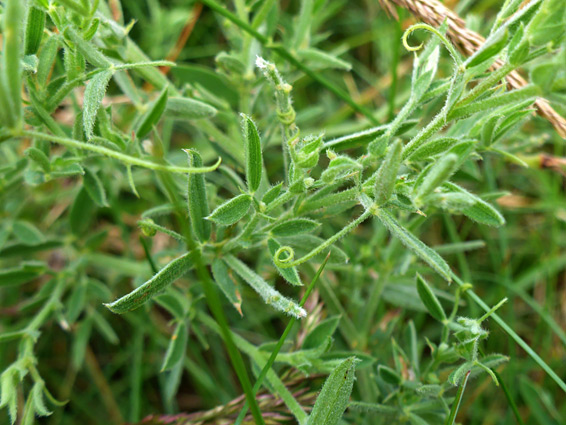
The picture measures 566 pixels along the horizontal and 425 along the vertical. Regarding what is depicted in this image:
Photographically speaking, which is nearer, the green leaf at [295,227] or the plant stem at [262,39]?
the green leaf at [295,227]

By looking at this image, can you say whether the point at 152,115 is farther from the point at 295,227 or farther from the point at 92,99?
the point at 295,227

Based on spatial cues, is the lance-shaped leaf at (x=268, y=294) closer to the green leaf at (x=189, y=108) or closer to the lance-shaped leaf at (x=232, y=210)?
the lance-shaped leaf at (x=232, y=210)

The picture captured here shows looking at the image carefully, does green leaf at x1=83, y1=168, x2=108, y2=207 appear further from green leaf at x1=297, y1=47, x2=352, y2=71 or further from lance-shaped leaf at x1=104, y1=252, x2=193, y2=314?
green leaf at x1=297, y1=47, x2=352, y2=71

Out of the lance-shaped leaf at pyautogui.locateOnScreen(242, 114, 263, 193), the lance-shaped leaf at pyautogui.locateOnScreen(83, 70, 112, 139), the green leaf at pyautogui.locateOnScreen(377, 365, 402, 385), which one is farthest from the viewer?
the green leaf at pyautogui.locateOnScreen(377, 365, 402, 385)

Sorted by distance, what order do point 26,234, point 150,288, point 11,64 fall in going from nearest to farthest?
point 11,64 → point 150,288 → point 26,234

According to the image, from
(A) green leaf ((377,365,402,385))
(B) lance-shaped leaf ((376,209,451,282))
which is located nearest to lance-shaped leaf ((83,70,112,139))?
(B) lance-shaped leaf ((376,209,451,282))

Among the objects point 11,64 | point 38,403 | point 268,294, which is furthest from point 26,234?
point 11,64

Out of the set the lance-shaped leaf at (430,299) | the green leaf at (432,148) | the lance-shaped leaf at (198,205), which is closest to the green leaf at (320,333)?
the lance-shaped leaf at (430,299)
